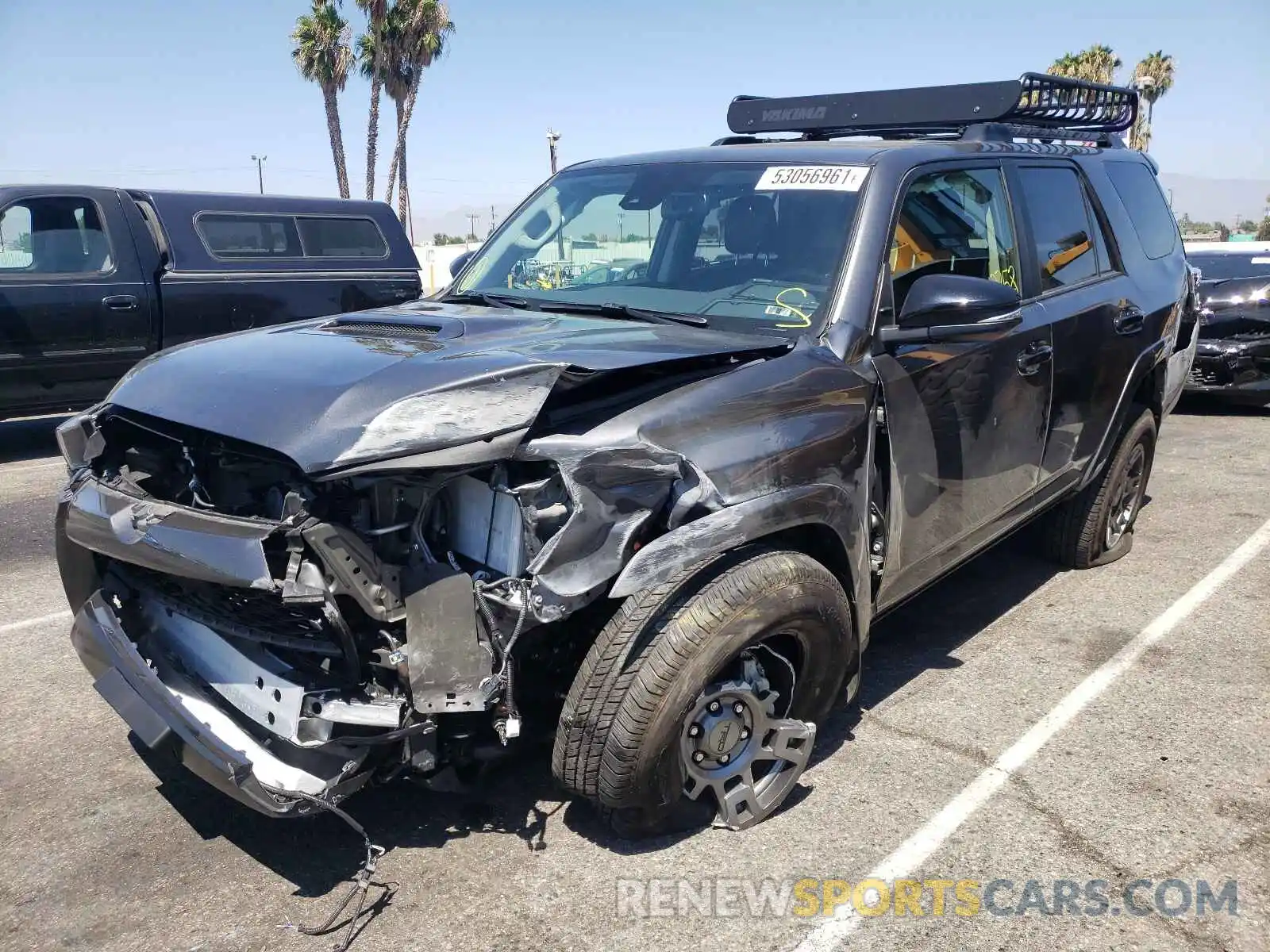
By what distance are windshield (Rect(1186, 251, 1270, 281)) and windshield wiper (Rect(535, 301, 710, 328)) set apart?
8756 millimetres

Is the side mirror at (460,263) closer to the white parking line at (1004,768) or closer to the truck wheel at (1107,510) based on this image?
the white parking line at (1004,768)

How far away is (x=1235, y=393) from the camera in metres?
9.77

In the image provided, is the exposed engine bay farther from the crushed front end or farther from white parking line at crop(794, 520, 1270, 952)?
white parking line at crop(794, 520, 1270, 952)

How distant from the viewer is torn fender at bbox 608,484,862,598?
255cm

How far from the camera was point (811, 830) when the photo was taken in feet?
10.0

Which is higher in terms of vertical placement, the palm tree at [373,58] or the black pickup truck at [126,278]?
the palm tree at [373,58]

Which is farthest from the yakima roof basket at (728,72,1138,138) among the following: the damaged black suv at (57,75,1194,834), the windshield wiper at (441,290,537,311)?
the windshield wiper at (441,290,537,311)

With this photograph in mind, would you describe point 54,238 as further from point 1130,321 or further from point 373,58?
point 373,58

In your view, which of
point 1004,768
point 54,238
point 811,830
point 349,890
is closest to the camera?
point 349,890

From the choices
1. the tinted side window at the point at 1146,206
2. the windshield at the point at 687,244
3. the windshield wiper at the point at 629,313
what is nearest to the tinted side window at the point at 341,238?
the windshield at the point at 687,244

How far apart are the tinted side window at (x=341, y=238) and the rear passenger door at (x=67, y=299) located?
5.38ft

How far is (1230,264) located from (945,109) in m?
8.13

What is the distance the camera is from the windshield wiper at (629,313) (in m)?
3.40

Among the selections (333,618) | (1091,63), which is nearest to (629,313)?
(333,618)
